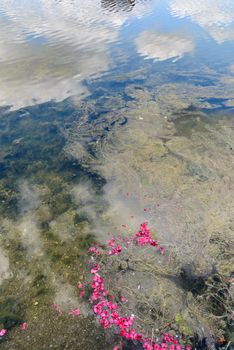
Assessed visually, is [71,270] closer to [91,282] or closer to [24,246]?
[91,282]

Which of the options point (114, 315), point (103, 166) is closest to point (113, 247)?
point (114, 315)

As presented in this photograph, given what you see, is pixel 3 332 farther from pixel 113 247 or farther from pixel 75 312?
pixel 113 247

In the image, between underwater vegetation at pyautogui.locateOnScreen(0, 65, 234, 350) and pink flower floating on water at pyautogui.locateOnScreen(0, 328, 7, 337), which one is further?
underwater vegetation at pyautogui.locateOnScreen(0, 65, 234, 350)

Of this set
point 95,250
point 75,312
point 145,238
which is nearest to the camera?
point 75,312

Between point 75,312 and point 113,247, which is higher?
point 75,312

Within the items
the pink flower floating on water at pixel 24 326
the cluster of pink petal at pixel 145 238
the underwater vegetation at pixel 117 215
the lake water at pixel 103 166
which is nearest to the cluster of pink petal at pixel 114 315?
the cluster of pink petal at pixel 145 238

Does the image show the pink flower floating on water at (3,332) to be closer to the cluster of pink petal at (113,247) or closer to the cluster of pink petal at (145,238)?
the cluster of pink petal at (113,247)

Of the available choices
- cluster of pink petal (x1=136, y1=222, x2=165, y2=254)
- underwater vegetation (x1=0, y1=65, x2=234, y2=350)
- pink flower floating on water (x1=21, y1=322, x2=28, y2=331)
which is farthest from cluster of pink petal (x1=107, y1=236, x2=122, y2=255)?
pink flower floating on water (x1=21, y1=322, x2=28, y2=331)

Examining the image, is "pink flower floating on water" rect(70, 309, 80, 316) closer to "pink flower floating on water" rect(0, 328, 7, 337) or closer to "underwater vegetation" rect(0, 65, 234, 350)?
"underwater vegetation" rect(0, 65, 234, 350)
